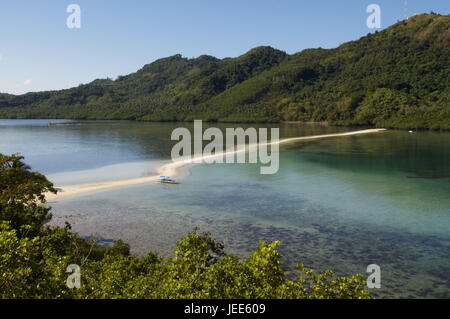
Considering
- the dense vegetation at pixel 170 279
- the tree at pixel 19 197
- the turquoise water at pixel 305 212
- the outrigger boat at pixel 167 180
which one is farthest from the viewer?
the outrigger boat at pixel 167 180

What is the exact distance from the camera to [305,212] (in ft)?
101

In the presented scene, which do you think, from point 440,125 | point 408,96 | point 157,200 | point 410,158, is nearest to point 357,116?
point 408,96

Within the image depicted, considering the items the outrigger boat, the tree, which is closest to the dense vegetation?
the tree

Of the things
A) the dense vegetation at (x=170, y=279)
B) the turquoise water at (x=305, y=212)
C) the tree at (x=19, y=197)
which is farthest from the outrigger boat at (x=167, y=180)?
the dense vegetation at (x=170, y=279)

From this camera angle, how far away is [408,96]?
151m

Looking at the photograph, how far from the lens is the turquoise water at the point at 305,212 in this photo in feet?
68.7

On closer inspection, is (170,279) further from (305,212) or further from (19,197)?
(305,212)

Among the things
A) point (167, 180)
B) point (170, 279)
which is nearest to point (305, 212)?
point (167, 180)

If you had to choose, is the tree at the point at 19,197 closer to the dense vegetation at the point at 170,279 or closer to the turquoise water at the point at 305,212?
the turquoise water at the point at 305,212

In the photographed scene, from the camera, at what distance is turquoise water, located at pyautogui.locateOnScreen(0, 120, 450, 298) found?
2094 centimetres

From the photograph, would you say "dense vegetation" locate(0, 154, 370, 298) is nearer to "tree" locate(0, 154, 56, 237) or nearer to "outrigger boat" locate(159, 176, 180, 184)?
→ "tree" locate(0, 154, 56, 237)

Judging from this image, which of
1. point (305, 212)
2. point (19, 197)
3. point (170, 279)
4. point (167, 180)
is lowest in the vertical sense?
point (305, 212)

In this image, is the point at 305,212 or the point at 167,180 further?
the point at 167,180

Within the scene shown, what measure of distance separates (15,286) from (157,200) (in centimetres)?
2586
